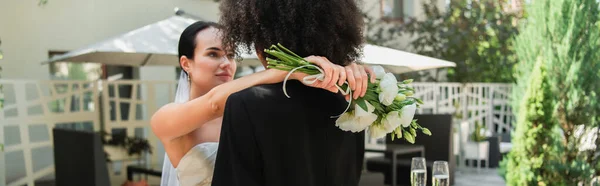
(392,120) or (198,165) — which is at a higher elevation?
(392,120)

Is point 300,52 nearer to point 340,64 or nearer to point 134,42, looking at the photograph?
point 340,64

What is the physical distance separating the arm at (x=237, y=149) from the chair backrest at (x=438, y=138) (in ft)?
21.1

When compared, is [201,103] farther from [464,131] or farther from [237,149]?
[464,131]

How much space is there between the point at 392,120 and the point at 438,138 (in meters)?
6.41

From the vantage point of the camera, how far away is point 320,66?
65.7 inches

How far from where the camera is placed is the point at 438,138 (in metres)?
8.07

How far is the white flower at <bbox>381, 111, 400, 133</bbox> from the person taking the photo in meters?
1.84

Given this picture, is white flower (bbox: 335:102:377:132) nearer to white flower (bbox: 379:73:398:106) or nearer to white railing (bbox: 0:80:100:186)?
white flower (bbox: 379:73:398:106)

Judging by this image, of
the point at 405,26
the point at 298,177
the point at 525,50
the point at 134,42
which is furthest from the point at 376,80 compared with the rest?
the point at 405,26

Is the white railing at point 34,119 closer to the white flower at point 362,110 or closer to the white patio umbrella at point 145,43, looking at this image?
the white patio umbrella at point 145,43

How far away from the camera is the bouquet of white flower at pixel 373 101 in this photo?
1.67 meters

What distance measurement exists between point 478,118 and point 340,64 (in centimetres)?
1058

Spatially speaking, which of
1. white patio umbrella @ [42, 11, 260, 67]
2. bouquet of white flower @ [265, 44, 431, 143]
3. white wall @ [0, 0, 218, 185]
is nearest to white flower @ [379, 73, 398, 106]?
bouquet of white flower @ [265, 44, 431, 143]

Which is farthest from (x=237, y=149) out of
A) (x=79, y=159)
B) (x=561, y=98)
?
(x=561, y=98)
